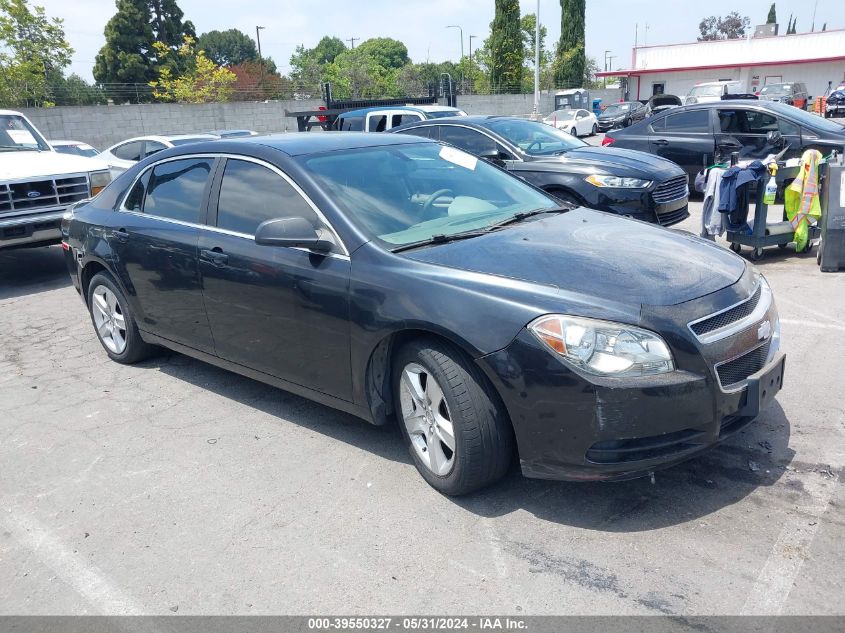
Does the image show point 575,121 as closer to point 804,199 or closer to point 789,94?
point 789,94

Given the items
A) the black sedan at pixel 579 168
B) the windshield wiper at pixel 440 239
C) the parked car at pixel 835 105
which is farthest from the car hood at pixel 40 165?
the parked car at pixel 835 105

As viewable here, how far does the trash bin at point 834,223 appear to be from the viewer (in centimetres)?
712

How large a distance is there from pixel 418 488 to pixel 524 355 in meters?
1.04

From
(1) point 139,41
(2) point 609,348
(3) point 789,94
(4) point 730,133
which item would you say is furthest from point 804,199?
(1) point 139,41

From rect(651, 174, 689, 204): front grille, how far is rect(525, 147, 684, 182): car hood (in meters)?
0.06

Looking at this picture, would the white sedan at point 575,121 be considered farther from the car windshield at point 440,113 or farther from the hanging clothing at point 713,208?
the hanging clothing at point 713,208

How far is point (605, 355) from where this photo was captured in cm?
299

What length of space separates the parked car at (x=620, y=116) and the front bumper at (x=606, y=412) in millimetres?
31991

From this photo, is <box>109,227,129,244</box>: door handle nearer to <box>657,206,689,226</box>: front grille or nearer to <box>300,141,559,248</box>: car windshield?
<box>300,141,559,248</box>: car windshield

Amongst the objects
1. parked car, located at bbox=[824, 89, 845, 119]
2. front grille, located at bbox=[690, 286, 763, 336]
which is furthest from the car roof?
parked car, located at bbox=[824, 89, 845, 119]

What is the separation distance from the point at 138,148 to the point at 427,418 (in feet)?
39.6

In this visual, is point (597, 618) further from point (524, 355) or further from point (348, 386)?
point (348, 386)

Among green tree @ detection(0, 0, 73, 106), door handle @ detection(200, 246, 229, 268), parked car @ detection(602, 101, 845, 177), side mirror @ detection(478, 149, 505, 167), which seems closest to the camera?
door handle @ detection(200, 246, 229, 268)

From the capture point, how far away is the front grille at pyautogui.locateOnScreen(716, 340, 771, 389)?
311 cm
